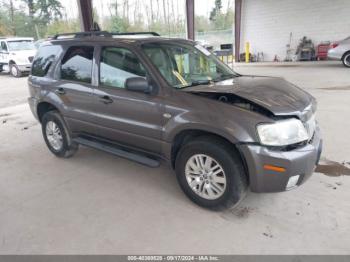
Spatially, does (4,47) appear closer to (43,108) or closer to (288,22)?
(43,108)

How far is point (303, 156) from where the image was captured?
2371 mm

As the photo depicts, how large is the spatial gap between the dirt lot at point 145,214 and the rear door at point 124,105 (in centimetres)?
57

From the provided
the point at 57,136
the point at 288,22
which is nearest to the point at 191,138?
the point at 57,136

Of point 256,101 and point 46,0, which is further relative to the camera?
point 46,0

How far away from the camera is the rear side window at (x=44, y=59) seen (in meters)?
3.96

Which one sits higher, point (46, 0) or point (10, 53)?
point (46, 0)

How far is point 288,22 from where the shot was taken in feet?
50.4

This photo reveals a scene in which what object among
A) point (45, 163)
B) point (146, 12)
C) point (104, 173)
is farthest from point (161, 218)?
point (146, 12)

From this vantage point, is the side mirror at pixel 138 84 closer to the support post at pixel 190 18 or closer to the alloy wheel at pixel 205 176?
the alloy wheel at pixel 205 176

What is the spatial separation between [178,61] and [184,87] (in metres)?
0.47

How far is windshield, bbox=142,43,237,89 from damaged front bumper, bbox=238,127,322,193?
3.44ft

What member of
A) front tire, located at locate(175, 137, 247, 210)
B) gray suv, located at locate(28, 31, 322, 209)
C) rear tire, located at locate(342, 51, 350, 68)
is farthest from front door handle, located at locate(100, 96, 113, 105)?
rear tire, located at locate(342, 51, 350, 68)

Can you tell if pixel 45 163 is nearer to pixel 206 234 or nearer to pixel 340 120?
pixel 206 234

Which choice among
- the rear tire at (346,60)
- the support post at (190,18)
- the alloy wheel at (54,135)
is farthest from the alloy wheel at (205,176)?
the support post at (190,18)
